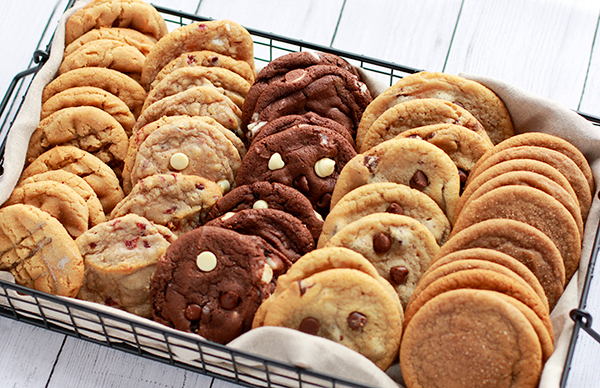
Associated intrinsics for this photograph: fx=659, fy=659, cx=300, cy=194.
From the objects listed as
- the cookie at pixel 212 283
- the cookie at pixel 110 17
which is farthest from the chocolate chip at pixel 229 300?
the cookie at pixel 110 17

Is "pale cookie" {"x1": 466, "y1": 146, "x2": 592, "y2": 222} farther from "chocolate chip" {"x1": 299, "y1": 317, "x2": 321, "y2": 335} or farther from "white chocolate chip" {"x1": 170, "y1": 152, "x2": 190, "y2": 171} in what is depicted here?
"white chocolate chip" {"x1": 170, "y1": 152, "x2": 190, "y2": 171}

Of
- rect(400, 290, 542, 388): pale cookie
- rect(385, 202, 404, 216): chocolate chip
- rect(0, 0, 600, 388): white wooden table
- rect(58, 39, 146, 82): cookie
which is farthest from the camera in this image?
rect(0, 0, 600, 388): white wooden table

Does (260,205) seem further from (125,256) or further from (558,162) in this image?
(558,162)

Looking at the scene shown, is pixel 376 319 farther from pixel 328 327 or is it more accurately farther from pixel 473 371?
pixel 473 371

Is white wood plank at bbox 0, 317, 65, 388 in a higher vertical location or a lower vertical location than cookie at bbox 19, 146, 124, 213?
lower

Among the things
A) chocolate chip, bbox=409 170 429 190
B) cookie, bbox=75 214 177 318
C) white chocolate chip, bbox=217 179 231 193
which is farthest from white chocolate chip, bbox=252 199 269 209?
chocolate chip, bbox=409 170 429 190

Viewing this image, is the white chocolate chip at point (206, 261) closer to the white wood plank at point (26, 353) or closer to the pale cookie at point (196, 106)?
the pale cookie at point (196, 106)

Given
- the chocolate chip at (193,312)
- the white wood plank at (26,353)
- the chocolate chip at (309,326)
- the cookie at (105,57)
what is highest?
the cookie at (105,57)
